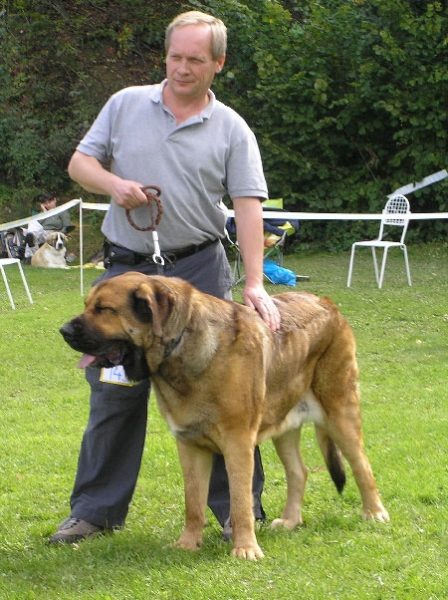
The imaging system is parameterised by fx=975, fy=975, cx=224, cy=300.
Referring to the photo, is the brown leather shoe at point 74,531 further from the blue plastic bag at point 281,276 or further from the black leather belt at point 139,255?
the blue plastic bag at point 281,276

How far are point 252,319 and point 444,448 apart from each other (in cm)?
232

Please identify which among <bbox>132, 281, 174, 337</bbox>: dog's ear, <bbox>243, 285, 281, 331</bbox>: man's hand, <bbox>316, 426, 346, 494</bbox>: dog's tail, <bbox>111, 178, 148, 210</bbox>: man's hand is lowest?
<bbox>316, 426, 346, 494</bbox>: dog's tail

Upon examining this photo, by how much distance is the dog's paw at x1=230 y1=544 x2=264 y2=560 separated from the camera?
4188mm

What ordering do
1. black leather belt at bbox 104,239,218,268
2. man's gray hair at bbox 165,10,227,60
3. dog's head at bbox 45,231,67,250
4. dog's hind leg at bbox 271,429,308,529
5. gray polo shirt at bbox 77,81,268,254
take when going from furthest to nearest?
dog's head at bbox 45,231,67,250 < dog's hind leg at bbox 271,429,308,529 < black leather belt at bbox 104,239,218,268 < gray polo shirt at bbox 77,81,268,254 < man's gray hair at bbox 165,10,227,60

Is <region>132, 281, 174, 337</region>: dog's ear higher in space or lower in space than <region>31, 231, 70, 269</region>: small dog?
higher

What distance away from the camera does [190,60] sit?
167 inches

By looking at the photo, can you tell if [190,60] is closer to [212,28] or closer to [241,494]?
[212,28]

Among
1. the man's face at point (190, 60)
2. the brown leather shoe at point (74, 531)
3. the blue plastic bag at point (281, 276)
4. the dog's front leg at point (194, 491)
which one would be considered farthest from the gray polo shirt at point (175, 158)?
the blue plastic bag at point (281, 276)

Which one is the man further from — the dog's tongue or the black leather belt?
the dog's tongue

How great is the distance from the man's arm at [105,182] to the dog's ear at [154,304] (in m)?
0.42

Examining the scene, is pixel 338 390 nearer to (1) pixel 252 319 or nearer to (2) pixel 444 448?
(1) pixel 252 319

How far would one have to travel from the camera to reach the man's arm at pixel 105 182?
4156mm

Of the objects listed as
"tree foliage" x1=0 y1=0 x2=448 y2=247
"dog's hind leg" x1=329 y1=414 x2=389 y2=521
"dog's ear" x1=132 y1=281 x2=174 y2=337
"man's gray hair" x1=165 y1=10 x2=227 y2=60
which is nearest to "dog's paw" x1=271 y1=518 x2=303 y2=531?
"dog's hind leg" x1=329 y1=414 x2=389 y2=521

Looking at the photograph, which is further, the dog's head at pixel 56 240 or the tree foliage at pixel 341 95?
the tree foliage at pixel 341 95
